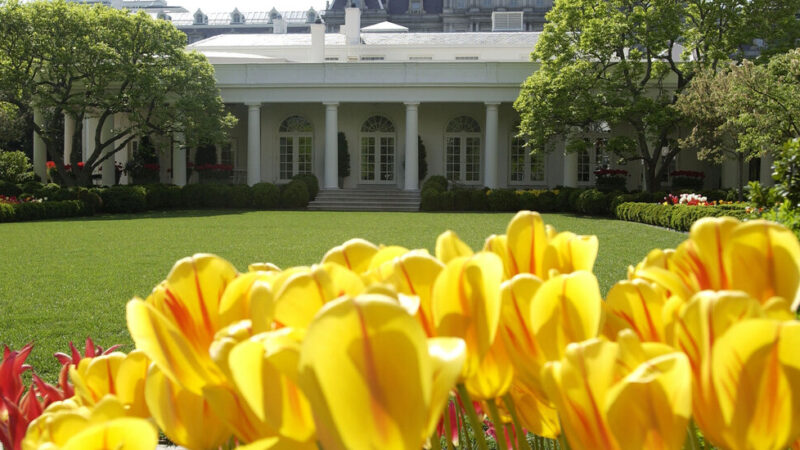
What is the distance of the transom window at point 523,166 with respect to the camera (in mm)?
33406

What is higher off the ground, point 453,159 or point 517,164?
point 453,159

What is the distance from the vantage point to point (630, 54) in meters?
25.9

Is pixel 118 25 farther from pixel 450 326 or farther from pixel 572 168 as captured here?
pixel 450 326

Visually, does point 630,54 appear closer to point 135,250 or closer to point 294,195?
point 294,195

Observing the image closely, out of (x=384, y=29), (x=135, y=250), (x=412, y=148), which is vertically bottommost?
(x=135, y=250)

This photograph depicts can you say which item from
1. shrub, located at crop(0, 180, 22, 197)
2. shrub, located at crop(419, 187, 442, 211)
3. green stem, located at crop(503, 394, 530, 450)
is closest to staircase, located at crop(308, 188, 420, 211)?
shrub, located at crop(419, 187, 442, 211)

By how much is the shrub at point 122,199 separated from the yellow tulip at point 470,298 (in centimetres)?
2667

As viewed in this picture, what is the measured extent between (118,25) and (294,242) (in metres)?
16.4

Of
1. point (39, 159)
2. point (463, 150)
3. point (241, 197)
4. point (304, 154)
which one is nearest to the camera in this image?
point (241, 197)

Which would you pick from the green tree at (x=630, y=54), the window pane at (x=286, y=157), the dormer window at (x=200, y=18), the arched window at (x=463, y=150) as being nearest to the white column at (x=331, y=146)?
the window pane at (x=286, y=157)

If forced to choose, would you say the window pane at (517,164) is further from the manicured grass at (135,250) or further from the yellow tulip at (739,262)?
the yellow tulip at (739,262)

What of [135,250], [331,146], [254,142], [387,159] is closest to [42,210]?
[254,142]

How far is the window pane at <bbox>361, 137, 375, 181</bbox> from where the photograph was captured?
112 feet

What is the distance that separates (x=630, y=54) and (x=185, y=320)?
27280 millimetres
